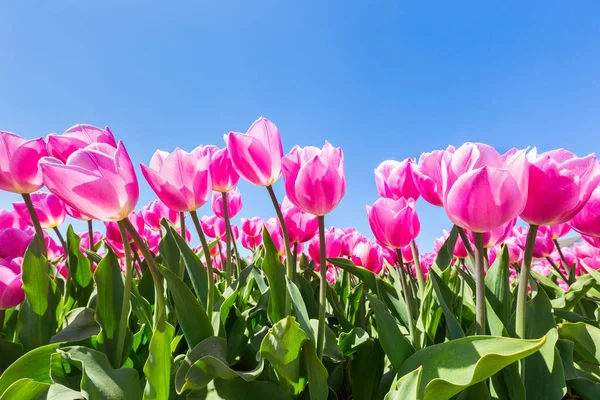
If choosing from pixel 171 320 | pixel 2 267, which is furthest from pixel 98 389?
pixel 2 267

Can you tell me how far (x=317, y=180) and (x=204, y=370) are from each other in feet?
1.51

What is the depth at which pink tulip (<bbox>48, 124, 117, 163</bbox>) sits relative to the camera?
106cm

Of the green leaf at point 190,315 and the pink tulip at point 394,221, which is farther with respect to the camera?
the pink tulip at point 394,221

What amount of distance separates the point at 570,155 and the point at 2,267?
4.74ft

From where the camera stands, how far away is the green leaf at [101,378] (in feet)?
2.85

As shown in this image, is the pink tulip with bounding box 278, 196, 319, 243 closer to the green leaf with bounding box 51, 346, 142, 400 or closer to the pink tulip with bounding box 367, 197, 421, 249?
Answer: the pink tulip with bounding box 367, 197, 421, 249

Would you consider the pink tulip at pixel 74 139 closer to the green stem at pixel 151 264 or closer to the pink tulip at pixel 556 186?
the green stem at pixel 151 264

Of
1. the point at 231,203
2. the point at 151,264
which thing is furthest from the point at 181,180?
the point at 231,203

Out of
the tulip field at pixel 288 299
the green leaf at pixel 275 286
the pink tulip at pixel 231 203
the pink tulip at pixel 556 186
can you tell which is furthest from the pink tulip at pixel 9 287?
the pink tulip at pixel 556 186

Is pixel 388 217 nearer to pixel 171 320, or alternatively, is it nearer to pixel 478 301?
pixel 478 301

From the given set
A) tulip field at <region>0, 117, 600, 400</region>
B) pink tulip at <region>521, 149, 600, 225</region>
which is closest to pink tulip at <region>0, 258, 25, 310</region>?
tulip field at <region>0, 117, 600, 400</region>

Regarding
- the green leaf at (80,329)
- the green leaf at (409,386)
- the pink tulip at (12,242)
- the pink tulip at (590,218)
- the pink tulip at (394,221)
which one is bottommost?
the green leaf at (409,386)

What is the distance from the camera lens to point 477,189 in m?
0.76

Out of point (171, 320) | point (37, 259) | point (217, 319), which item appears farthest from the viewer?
point (171, 320)
